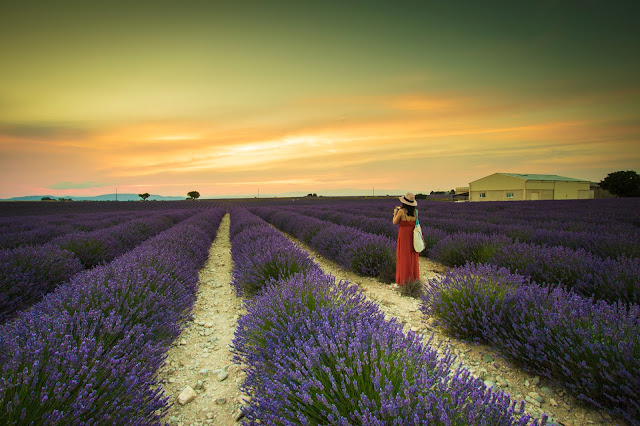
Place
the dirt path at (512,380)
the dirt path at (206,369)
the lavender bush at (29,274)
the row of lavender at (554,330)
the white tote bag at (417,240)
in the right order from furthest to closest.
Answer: the white tote bag at (417,240), the lavender bush at (29,274), the dirt path at (206,369), the dirt path at (512,380), the row of lavender at (554,330)

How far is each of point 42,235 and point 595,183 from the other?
6826 cm

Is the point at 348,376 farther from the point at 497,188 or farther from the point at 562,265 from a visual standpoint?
the point at 497,188

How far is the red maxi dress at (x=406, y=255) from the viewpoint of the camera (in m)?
4.27

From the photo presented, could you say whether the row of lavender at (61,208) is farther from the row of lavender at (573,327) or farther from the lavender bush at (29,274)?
the row of lavender at (573,327)

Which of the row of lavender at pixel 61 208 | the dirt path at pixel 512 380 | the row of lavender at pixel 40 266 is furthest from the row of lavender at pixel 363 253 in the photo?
the row of lavender at pixel 61 208

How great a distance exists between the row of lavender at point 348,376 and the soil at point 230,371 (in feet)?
1.03

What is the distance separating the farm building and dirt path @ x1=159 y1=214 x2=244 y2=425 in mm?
39862

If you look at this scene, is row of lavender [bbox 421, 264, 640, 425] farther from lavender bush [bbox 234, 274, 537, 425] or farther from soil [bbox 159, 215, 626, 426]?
lavender bush [bbox 234, 274, 537, 425]

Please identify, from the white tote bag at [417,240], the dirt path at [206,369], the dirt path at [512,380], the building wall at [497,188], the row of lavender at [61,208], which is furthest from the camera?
the building wall at [497,188]

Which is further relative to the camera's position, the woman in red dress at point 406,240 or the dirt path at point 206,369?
the woman in red dress at point 406,240

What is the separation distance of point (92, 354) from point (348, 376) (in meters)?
1.56

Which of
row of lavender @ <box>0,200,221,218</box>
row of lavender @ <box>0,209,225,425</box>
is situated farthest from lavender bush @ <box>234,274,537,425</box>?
row of lavender @ <box>0,200,221,218</box>

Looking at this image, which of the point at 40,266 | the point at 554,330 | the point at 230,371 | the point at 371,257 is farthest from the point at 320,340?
the point at 40,266

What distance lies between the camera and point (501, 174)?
36.6 metres
